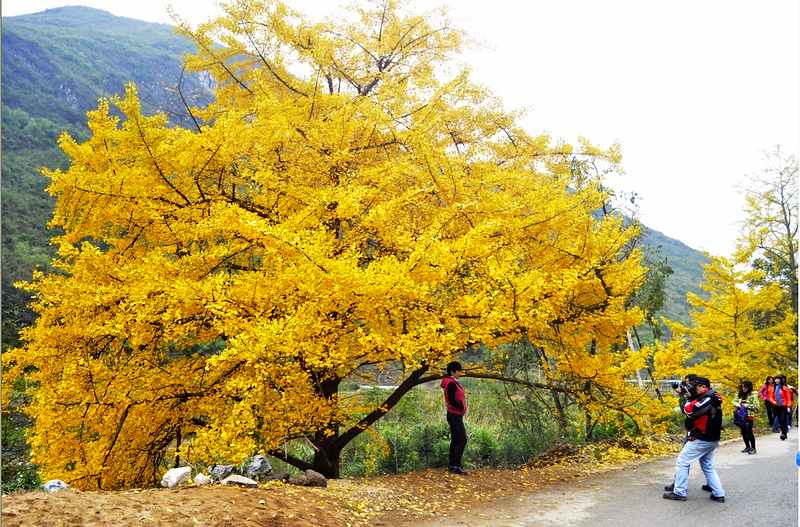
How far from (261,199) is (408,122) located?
2294 millimetres

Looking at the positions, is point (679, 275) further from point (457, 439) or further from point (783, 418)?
point (457, 439)

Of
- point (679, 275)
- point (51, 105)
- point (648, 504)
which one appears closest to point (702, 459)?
point (648, 504)

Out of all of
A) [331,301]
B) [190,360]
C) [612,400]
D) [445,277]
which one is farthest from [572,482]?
[190,360]

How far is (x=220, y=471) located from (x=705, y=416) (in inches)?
201

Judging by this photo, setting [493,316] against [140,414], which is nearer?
[493,316]

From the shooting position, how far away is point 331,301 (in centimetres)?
571

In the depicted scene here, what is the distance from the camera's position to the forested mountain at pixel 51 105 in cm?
2969

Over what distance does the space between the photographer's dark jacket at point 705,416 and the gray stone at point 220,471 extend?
4.87 meters

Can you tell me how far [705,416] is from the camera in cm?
610

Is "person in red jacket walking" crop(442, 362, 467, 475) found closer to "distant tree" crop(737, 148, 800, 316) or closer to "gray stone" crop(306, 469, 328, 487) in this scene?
"gray stone" crop(306, 469, 328, 487)

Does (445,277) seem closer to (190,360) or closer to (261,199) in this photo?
(261,199)

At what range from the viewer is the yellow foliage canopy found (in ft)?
18.9

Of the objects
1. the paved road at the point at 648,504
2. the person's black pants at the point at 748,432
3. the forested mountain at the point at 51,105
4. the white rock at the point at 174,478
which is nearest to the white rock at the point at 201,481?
the white rock at the point at 174,478

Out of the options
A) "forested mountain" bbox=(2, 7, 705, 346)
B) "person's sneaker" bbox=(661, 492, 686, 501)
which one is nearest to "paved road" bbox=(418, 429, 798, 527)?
"person's sneaker" bbox=(661, 492, 686, 501)
